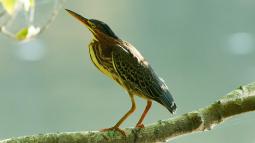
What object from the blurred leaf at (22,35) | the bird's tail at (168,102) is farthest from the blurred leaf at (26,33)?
the bird's tail at (168,102)

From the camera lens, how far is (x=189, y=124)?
3.40 feet

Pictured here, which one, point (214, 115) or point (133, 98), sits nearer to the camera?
point (214, 115)

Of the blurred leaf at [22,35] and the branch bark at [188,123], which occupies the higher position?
the blurred leaf at [22,35]

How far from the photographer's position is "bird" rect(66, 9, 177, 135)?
1136mm

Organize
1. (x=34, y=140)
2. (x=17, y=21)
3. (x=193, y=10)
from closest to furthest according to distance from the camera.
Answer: (x=34, y=140) < (x=17, y=21) < (x=193, y=10)

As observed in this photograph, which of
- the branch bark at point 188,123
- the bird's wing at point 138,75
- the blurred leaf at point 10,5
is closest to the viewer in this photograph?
the blurred leaf at point 10,5

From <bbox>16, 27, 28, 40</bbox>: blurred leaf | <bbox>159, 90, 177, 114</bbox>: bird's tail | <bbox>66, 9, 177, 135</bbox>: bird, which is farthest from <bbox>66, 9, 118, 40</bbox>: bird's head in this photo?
<bbox>16, 27, 28, 40</bbox>: blurred leaf

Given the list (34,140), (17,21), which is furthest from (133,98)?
(17,21)

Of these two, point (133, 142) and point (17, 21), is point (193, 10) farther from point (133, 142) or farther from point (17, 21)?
point (133, 142)

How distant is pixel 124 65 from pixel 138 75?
0.03 m

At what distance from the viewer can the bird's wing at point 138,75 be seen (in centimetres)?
113

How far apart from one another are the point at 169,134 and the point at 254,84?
22cm

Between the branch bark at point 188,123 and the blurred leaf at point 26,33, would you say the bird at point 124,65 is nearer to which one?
the branch bark at point 188,123

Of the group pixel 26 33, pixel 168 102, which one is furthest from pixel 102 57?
pixel 26 33
